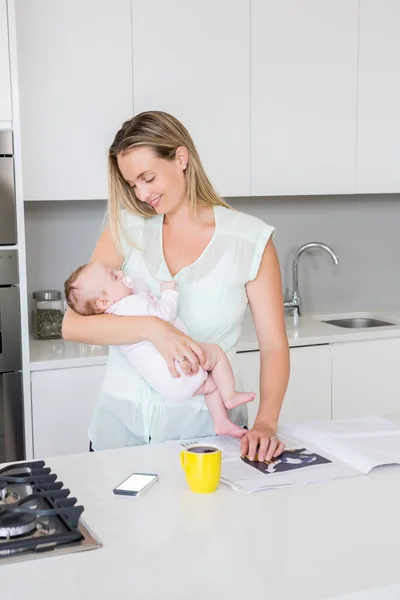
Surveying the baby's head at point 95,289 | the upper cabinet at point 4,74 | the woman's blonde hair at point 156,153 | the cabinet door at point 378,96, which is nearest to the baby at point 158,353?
the baby's head at point 95,289

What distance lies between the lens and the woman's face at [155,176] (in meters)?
1.94

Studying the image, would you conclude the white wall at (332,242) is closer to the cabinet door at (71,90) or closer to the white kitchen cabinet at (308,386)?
the cabinet door at (71,90)

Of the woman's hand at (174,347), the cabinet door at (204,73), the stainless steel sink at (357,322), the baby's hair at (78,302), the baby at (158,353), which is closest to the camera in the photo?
the woman's hand at (174,347)

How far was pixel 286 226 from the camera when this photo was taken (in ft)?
12.8

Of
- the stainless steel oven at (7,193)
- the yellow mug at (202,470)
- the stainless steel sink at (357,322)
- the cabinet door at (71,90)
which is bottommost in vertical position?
the stainless steel sink at (357,322)

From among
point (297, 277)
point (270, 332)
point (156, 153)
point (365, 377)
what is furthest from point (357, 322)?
point (156, 153)

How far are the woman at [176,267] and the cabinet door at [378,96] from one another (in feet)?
5.48

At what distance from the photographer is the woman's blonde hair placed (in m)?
1.94

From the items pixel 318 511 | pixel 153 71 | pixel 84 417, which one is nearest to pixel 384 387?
pixel 84 417

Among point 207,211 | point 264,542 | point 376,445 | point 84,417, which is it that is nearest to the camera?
point 264,542

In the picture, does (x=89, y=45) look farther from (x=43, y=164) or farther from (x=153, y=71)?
(x=43, y=164)

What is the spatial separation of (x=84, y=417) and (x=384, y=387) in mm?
1331

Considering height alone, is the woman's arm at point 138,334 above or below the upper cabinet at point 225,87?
below

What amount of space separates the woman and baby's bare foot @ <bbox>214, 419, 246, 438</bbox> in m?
0.06
